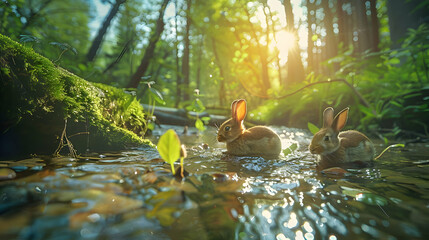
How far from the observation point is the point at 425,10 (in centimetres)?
722

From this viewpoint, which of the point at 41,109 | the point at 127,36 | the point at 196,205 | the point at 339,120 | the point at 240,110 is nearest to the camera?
the point at 196,205

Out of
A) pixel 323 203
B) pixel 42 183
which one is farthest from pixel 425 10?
pixel 42 183

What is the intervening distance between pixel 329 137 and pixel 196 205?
2408 millimetres

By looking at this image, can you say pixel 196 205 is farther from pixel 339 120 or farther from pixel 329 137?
pixel 339 120

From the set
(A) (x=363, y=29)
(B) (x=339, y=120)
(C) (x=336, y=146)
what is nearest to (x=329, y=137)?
(C) (x=336, y=146)

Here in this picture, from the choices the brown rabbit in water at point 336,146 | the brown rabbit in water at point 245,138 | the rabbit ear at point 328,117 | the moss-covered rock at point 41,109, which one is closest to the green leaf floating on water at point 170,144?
the moss-covered rock at point 41,109

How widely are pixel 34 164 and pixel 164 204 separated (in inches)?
51.7

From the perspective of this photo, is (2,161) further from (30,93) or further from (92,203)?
(92,203)

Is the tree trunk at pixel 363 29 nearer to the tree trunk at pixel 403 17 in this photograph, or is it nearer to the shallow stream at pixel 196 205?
the tree trunk at pixel 403 17

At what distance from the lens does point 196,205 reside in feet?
4.75

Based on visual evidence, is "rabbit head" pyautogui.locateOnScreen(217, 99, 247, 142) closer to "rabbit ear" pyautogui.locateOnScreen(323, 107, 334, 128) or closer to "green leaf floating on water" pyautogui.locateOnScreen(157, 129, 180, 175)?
"rabbit ear" pyautogui.locateOnScreen(323, 107, 334, 128)

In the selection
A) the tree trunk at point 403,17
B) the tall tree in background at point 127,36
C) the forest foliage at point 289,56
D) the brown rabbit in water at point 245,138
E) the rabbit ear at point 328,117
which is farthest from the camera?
the tree trunk at point 403,17

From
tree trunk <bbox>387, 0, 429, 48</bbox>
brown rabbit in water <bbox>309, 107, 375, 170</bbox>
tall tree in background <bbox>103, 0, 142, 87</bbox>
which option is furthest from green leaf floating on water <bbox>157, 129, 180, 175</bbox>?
tree trunk <bbox>387, 0, 429, 48</bbox>

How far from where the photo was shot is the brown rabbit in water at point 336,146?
316 centimetres
